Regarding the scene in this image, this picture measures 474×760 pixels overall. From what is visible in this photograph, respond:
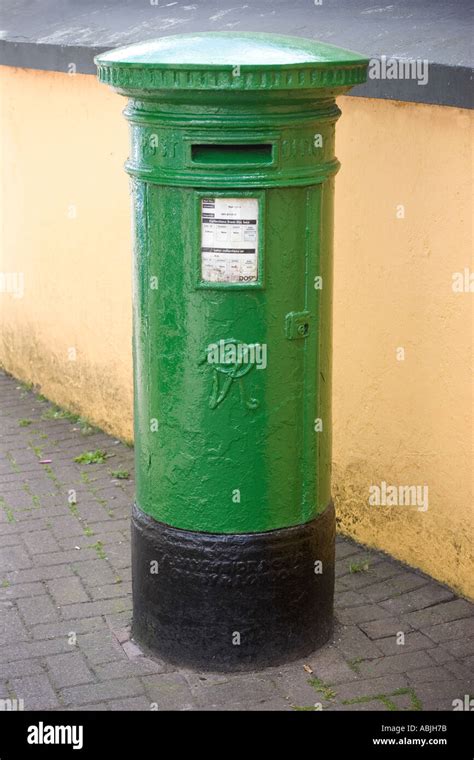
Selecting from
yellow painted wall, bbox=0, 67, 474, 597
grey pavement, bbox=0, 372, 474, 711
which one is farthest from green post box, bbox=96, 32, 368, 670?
yellow painted wall, bbox=0, 67, 474, 597

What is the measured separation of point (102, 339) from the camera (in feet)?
21.5

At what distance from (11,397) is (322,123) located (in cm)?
392

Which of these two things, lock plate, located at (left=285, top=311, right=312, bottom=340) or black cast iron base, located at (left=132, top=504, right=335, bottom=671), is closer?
lock plate, located at (left=285, top=311, right=312, bottom=340)

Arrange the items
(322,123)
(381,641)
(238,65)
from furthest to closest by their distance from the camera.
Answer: (381,641)
(322,123)
(238,65)

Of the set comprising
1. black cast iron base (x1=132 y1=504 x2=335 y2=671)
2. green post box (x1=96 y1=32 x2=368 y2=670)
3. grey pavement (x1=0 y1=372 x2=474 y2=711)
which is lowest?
grey pavement (x1=0 y1=372 x2=474 y2=711)

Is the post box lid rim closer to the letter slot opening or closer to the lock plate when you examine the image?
the letter slot opening

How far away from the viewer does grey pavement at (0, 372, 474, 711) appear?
13.1ft

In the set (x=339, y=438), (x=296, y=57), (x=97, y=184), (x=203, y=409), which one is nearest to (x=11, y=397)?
(x=97, y=184)

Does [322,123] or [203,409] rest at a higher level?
[322,123]

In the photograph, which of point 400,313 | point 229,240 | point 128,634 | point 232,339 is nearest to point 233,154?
point 229,240

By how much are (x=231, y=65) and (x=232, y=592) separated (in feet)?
5.64

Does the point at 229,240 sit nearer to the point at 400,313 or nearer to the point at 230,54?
the point at 230,54
